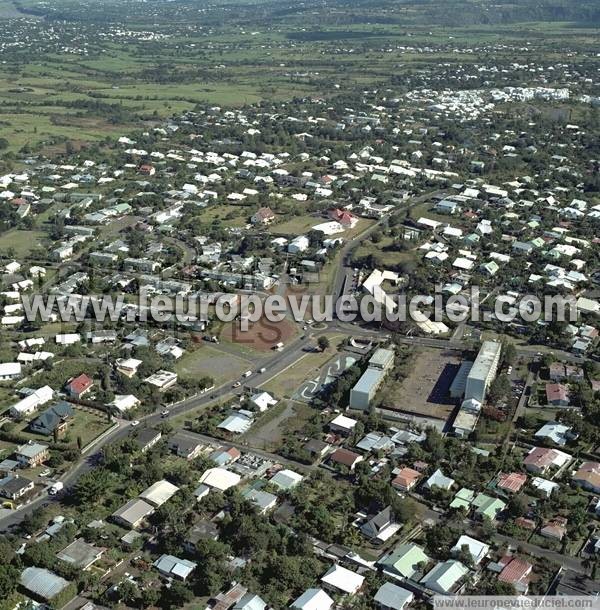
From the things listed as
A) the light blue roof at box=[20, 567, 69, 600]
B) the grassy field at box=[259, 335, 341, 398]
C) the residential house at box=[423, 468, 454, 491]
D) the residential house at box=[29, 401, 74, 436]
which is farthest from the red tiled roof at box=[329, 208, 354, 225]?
the light blue roof at box=[20, 567, 69, 600]

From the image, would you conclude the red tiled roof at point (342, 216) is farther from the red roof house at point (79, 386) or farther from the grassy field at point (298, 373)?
the red roof house at point (79, 386)

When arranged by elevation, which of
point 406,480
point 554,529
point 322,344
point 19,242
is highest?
point 19,242

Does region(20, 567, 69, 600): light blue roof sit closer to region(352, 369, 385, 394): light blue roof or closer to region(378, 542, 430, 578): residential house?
region(378, 542, 430, 578): residential house

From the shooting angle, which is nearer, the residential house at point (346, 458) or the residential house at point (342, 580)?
the residential house at point (342, 580)

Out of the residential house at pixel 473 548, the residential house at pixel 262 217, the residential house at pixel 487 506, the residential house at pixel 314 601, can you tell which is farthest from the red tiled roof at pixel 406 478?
the residential house at pixel 262 217

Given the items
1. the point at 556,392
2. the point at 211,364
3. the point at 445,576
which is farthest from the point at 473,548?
the point at 211,364

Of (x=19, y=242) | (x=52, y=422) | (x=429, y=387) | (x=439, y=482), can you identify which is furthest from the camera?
(x=19, y=242)

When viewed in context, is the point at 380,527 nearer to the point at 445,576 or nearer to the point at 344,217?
the point at 445,576
